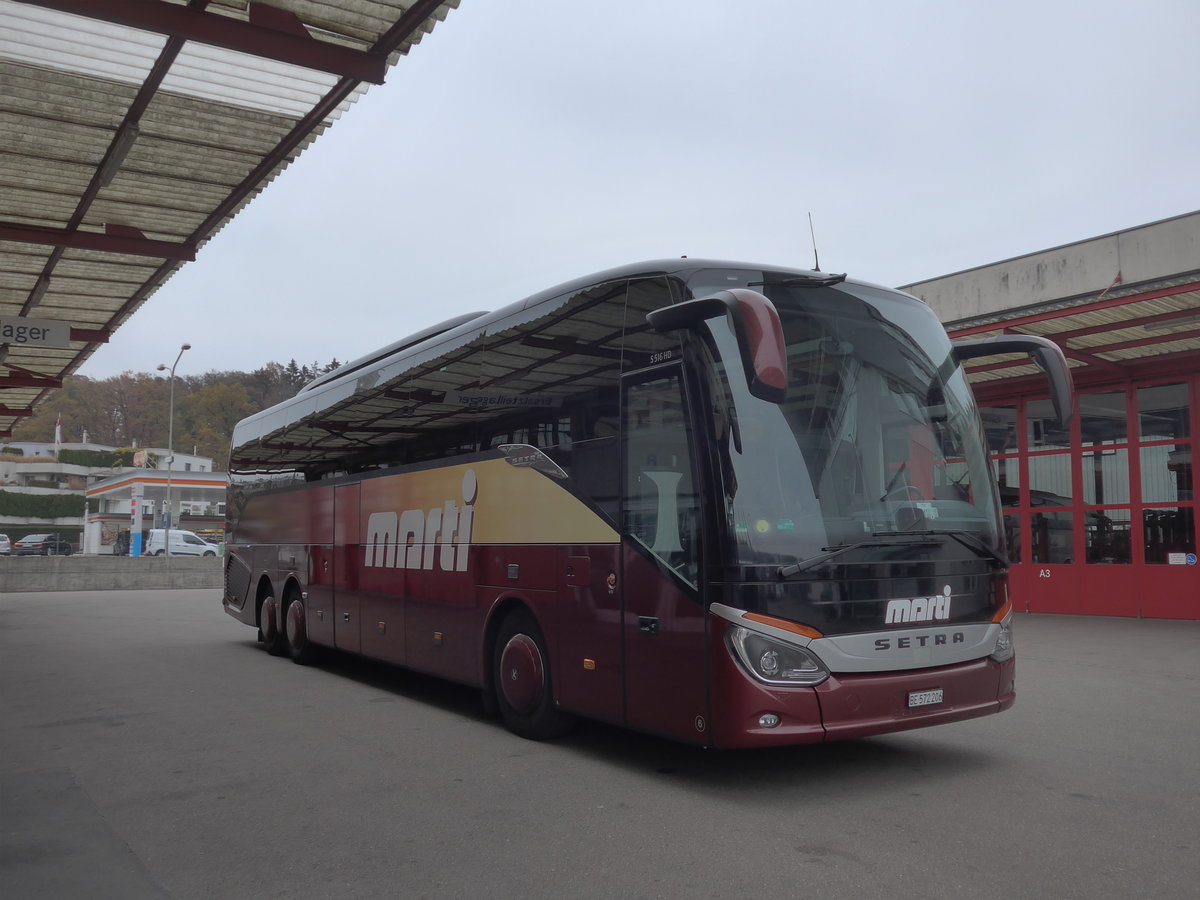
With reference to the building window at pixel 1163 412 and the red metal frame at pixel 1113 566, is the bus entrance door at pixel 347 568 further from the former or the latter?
the building window at pixel 1163 412

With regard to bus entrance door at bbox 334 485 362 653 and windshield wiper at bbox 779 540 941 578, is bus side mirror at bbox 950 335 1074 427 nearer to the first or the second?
windshield wiper at bbox 779 540 941 578

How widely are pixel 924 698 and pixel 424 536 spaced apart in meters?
4.93

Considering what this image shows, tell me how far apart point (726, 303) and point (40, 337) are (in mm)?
11646

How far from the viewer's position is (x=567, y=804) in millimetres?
5871

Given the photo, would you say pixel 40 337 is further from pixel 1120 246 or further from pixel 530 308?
pixel 1120 246

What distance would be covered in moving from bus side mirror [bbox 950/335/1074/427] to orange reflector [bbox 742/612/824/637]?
7.74ft

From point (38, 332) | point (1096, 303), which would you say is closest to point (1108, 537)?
point (1096, 303)

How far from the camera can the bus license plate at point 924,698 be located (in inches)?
238

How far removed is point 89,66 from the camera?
8.48m

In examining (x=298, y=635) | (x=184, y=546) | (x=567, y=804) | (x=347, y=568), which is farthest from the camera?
(x=184, y=546)

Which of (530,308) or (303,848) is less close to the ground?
(530,308)

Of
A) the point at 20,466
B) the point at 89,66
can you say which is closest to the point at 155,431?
the point at 20,466

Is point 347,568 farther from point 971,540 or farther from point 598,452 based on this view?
point 971,540

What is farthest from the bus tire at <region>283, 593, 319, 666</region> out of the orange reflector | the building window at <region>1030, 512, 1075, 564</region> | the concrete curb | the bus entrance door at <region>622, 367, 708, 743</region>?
the concrete curb
